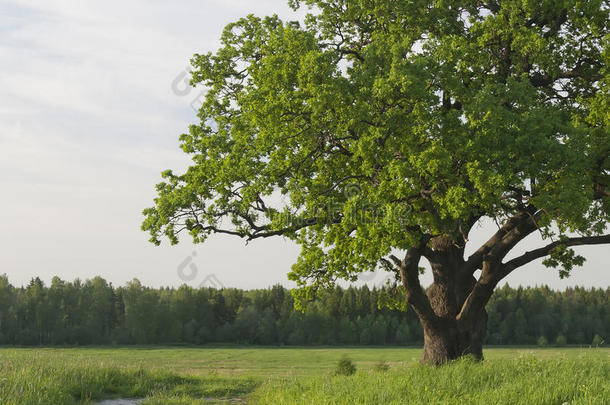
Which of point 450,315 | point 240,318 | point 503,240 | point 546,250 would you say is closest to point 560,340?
point 240,318

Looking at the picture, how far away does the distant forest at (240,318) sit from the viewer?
382ft

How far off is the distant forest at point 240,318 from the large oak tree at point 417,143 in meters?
96.2

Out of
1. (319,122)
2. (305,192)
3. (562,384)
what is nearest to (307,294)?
(305,192)

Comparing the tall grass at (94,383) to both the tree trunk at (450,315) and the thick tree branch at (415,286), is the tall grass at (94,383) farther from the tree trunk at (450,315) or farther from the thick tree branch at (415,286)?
the tree trunk at (450,315)

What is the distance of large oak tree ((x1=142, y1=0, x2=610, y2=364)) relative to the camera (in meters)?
17.2

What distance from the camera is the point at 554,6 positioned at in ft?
68.3

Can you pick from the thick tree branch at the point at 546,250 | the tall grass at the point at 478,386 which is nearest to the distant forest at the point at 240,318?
the thick tree branch at the point at 546,250

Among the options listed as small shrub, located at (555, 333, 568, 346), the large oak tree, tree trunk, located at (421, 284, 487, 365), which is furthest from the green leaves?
small shrub, located at (555, 333, 568, 346)

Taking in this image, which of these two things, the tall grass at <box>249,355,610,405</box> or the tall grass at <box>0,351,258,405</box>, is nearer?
the tall grass at <box>249,355,610,405</box>

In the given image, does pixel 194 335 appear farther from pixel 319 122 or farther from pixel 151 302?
pixel 319 122

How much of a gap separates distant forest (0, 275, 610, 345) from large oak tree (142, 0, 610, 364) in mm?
96160

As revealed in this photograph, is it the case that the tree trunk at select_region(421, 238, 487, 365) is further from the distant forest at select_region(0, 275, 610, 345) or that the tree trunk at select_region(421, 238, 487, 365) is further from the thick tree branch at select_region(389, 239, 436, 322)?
the distant forest at select_region(0, 275, 610, 345)

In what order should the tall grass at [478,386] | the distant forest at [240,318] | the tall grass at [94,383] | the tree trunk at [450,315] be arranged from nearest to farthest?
the tall grass at [478,386], the tall grass at [94,383], the tree trunk at [450,315], the distant forest at [240,318]

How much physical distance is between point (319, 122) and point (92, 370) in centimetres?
1198
